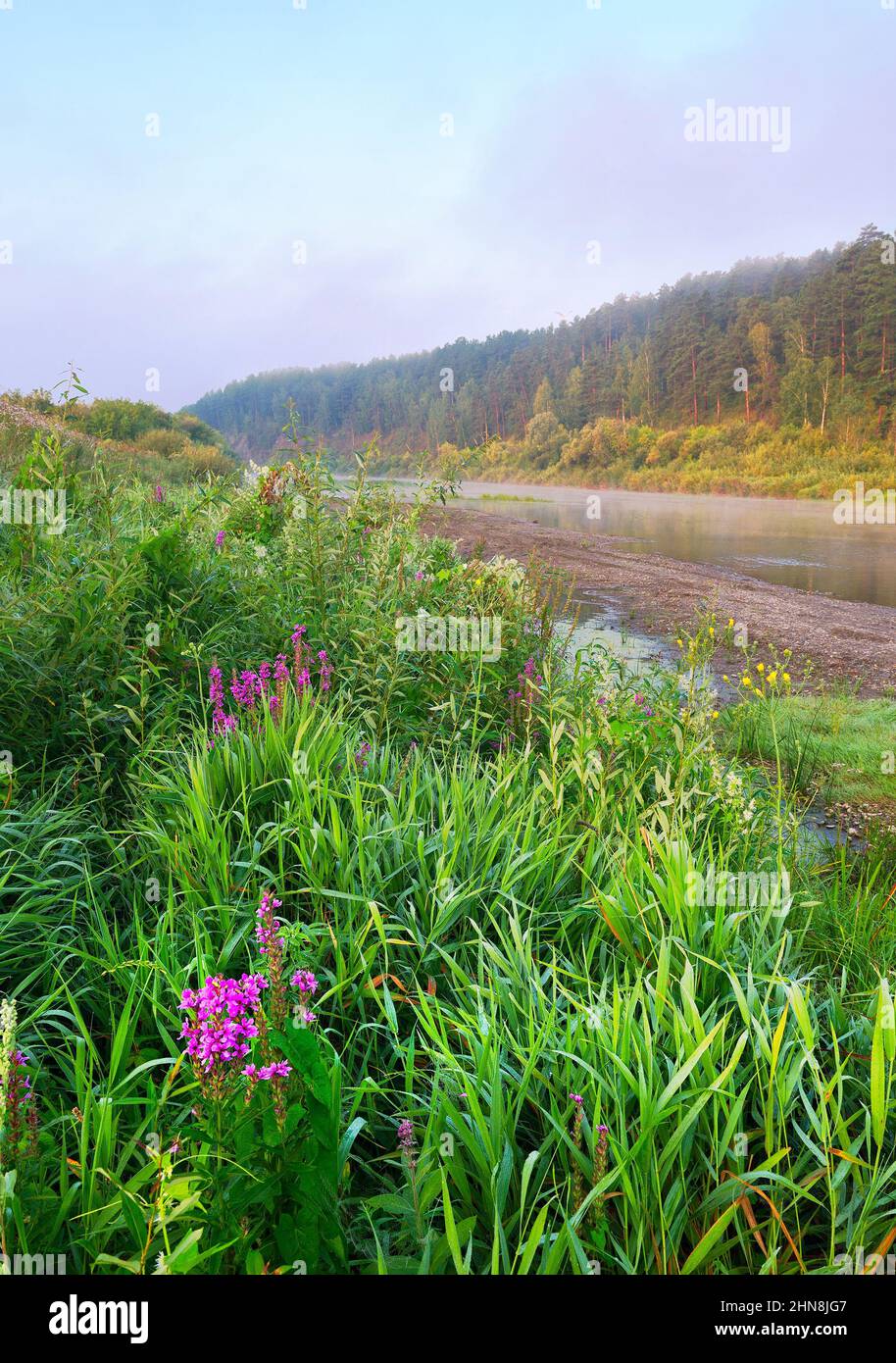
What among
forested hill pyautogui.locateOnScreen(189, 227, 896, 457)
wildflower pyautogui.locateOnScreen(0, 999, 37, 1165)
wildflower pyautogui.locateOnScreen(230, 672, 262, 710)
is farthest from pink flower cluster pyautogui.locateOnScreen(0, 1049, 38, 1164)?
forested hill pyautogui.locateOnScreen(189, 227, 896, 457)

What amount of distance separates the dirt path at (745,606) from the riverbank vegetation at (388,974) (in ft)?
9.28

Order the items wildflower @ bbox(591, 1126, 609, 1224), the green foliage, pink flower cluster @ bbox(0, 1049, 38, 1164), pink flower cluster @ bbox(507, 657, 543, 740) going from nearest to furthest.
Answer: pink flower cluster @ bbox(0, 1049, 38, 1164), wildflower @ bbox(591, 1126, 609, 1224), pink flower cluster @ bbox(507, 657, 543, 740), the green foliage

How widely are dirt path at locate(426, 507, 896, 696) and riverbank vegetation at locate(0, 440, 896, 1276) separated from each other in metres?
2.83

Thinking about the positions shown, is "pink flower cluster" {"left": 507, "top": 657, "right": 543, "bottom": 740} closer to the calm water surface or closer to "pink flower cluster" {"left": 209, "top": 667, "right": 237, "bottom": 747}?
"pink flower cluster" {"left": 209, "top": 667, "right": 237, "bottom": 747}

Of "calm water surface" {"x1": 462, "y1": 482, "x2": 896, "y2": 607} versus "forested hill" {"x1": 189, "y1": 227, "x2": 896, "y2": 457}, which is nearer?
"calm water surface" {"x1": 462, "y1": 482, "x2": 896, "y2": 607}

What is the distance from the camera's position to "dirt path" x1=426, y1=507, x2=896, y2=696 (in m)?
7.82

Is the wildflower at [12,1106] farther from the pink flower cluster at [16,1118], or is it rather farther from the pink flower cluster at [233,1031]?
the pink flower cluster at [233,1031]

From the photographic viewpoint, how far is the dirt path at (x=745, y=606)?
7820 mm

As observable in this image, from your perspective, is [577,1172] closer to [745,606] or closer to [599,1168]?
[599,1168]

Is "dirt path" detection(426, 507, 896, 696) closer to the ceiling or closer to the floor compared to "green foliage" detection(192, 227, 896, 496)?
closer to the floor

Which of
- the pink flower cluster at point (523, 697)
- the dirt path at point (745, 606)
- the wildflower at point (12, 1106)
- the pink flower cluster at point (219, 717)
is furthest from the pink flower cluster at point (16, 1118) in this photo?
the dirt path at point (745, 606)
